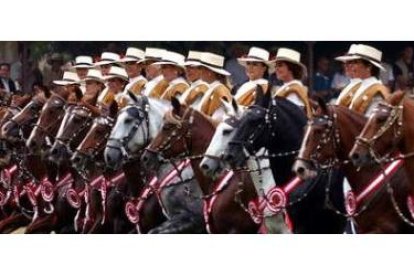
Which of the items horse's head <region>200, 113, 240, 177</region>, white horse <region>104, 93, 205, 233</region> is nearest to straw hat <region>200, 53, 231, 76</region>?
white horse <region>104, 93, 205, 233</region>

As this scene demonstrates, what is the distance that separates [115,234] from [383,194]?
289cm

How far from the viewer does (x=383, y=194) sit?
9703 millimetres

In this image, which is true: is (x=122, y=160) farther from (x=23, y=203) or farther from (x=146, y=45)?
(x=23, y=203)

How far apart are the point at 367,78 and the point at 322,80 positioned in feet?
1.70

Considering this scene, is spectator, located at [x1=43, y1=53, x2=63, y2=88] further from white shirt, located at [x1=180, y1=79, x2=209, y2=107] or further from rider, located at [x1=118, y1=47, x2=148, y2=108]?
white shirt, located at [x1=180, y1=79, x2=209, y2=107]

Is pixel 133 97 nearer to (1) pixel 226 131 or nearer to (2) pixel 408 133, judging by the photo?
(1) pixel 226 131

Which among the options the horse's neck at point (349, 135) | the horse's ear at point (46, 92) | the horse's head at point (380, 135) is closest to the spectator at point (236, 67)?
the horse's neck at point (349, 135)

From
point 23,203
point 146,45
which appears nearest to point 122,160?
point 146,45

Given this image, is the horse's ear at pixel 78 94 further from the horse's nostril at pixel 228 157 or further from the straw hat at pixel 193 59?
the horse's nostril at pixel 228 157

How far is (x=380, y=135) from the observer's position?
30.6 ft

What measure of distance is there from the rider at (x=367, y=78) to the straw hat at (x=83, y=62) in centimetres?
268

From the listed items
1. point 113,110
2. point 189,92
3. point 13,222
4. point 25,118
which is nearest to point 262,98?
point 189,92

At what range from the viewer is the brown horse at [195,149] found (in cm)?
1058

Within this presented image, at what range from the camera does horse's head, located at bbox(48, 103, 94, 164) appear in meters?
11.8
